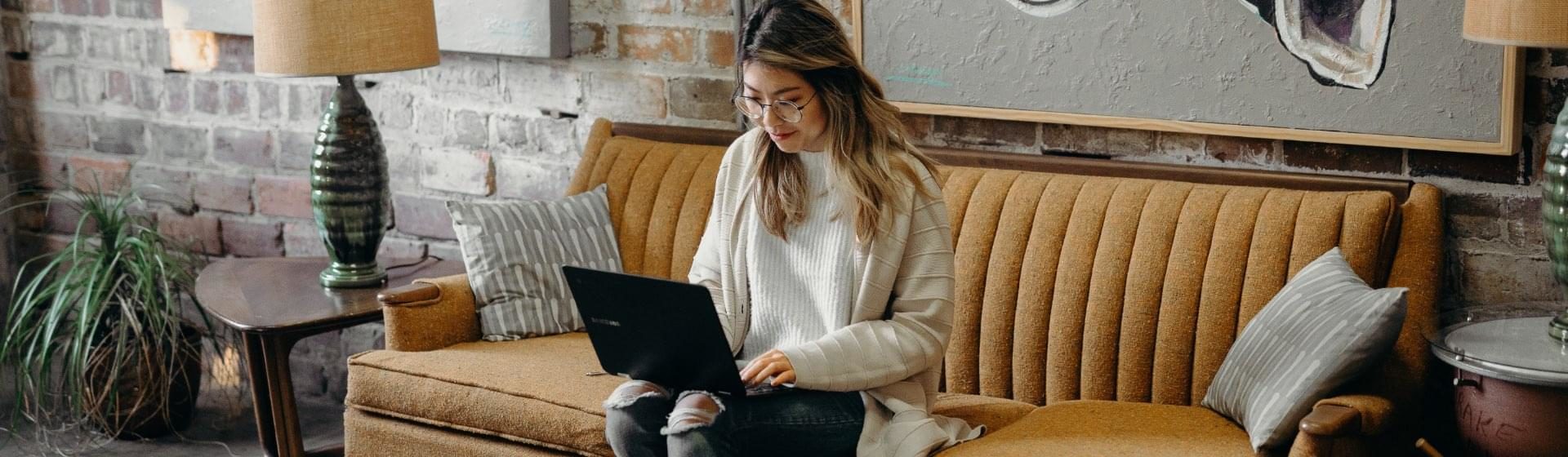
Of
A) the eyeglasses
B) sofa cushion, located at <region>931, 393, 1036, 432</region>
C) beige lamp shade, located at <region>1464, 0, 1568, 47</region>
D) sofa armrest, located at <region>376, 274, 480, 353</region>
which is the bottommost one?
sofa cushion, located at <region>931, 393, 1036, 432</region>

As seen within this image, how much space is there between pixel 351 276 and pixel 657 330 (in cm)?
127

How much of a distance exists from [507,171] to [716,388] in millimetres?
1520

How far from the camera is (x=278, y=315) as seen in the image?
2.92m

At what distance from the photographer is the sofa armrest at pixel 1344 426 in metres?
2.02

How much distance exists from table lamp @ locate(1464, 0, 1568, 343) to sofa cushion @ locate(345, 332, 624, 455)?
1.43 metres

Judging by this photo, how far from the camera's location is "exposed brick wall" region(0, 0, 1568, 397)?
2621mm

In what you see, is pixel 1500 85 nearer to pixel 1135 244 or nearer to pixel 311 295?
pixel 1135 244

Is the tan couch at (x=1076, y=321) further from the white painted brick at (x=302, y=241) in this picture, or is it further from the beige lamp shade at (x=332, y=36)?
the white painted brick at (x=302, y=241)

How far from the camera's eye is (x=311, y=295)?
306cm

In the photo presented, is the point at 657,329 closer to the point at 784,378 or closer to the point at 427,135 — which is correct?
the point at 784,378

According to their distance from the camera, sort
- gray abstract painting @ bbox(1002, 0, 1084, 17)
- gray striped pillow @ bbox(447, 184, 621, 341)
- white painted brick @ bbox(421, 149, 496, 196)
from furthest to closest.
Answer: white painted brick @ bbox(421, 149, 496, 196) → gray striped pillow @ bbox(447, 184, 621, 341) → gray abstract painting @ bbox(1002, 0, 1084, 17)

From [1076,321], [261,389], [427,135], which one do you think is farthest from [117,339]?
[1076,321]

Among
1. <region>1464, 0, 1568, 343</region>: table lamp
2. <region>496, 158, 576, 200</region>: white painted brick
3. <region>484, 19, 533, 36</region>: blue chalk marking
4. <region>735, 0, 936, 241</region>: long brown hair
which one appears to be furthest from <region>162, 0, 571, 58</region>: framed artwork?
<region>1464, 0, 1568, 343</region>: table lamp

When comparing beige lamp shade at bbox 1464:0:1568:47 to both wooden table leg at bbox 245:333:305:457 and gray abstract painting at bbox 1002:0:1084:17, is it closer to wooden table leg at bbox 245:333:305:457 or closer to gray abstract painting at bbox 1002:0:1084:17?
gray abstract painting at bbox 1002:0:1084:17
